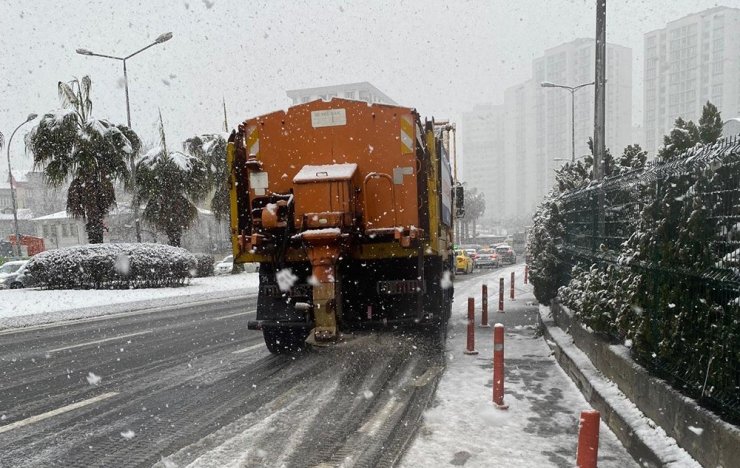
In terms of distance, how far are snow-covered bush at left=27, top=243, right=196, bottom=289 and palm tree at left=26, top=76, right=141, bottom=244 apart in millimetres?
2179

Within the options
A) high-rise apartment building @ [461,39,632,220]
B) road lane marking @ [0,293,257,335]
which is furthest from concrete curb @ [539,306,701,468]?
high-rise apartment building @ [461,39,632,220]

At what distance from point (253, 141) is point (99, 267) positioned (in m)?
14.1

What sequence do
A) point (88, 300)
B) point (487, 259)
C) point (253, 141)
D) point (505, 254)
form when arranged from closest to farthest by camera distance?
point (253, 141)
point (88, 300)
point (487, 259)
point (505, 254)

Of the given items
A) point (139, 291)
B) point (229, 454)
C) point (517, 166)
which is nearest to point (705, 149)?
point (229, 454)

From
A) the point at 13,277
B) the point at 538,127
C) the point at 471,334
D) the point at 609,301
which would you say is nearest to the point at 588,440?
the point at 609,301

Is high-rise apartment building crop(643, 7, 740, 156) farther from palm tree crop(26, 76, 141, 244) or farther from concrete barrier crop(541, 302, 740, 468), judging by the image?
concrete barrier crop(541, 302, 740, 468)

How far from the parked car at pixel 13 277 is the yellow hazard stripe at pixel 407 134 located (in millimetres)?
19910

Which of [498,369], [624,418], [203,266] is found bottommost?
[203,266]

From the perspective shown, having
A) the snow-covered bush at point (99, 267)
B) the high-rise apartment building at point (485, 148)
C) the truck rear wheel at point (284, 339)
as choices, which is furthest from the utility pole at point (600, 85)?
the high-rise apartment building at point (485, 148)

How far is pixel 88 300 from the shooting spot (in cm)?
1692

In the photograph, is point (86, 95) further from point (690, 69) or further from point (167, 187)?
point (690, 69)

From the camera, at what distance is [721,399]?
3.47 metres

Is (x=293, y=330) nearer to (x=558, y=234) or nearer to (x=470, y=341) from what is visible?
(x=470, y=341)

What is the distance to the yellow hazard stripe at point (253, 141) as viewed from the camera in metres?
7.97
